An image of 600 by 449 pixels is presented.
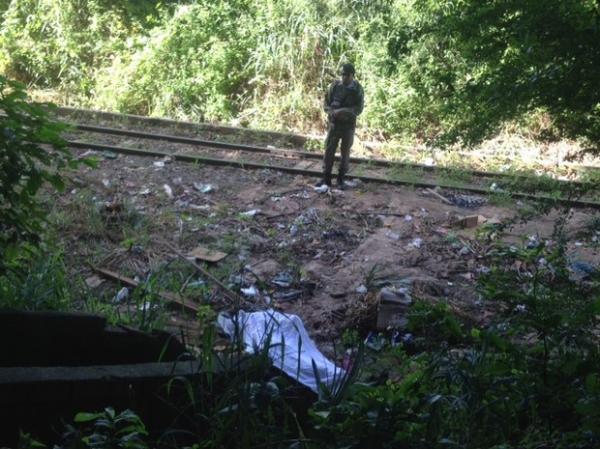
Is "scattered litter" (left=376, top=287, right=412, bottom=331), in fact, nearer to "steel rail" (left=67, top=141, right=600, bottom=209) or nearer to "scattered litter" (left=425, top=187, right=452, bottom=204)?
"scattered litter" (left=425, top=187, right=452, bottom=204)

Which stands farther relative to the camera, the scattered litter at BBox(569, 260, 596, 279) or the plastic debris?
the plastic debris

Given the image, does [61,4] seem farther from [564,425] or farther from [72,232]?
[564,425]

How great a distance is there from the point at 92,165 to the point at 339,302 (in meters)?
4.39

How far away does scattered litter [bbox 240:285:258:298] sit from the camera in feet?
25.6

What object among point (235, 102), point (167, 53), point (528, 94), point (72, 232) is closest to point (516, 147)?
point (235, 102)

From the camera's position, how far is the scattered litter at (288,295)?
7.87 meters

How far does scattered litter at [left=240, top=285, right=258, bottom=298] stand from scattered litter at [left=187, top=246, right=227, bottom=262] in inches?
27.8

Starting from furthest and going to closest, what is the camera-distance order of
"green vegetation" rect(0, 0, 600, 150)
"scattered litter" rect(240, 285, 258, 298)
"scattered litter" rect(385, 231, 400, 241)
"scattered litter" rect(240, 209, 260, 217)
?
"green vegetation" rect(0, 0, 600, 150), "scattered litter" rect(240, 209, 260, 217), "scattered litter" rect(385, 231, 400, 241), "scattered litter" rect(240, 285, 258, 298)

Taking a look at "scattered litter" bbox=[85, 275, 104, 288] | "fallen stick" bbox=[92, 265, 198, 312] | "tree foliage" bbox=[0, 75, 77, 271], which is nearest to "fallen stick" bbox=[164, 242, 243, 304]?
"fallen stick" bbox=[92, 265, 198, 312]

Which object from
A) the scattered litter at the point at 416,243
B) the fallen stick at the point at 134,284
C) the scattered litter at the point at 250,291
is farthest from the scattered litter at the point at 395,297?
the scattered litter at the point at 416,243

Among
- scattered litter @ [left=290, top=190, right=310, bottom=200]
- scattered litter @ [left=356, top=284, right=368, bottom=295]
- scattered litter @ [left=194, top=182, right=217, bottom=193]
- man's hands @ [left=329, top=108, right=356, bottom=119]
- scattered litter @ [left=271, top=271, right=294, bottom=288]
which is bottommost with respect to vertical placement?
scattered litter @ [left=194, top=182, right=217, bottom=193]

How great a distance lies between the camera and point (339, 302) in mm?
7824

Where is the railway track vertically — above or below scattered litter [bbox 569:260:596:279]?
below

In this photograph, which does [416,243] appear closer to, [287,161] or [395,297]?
[395,297]
